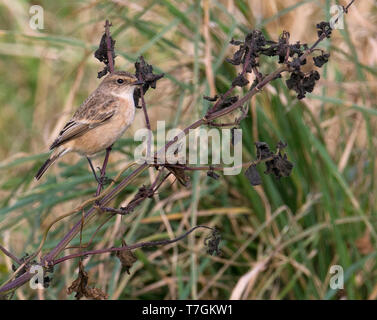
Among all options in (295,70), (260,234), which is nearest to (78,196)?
(260,234)

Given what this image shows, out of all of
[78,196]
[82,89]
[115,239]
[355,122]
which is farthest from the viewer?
[82,89]

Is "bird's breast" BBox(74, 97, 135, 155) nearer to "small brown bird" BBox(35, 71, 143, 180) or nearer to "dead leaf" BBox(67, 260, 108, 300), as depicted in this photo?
"small brown bird" BBox(35, 71, 143, 180)

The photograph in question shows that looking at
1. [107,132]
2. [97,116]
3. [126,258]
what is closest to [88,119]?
[97,116]

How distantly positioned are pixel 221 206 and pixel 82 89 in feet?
7.02

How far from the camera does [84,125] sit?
9.32 feet

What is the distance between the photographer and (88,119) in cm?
285

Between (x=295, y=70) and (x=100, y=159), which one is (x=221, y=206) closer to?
(x=100, y=159)

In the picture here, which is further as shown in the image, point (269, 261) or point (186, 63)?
point (186, 63)

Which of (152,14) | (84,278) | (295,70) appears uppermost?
(152,14)

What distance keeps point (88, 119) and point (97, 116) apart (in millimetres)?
58

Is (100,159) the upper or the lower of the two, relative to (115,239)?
upper
